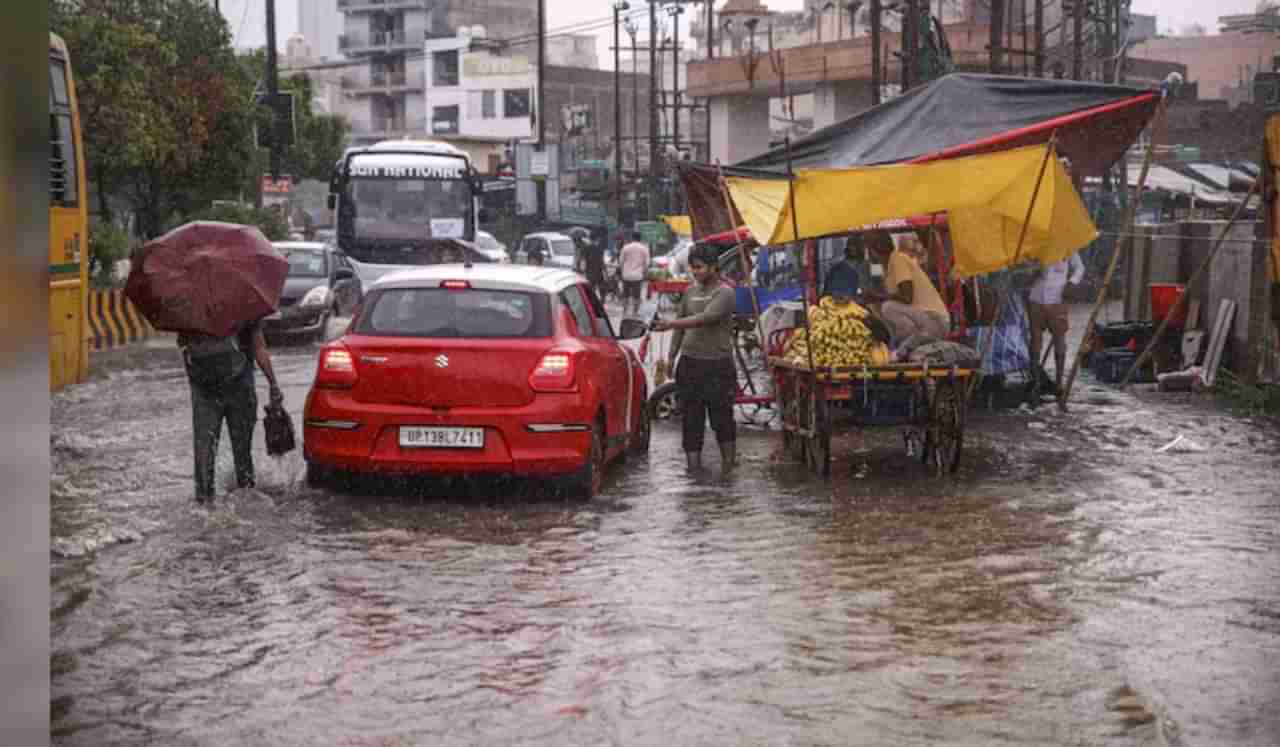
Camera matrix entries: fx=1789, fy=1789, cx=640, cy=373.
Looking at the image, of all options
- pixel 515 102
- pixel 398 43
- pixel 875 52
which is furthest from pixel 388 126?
pixel 875 52

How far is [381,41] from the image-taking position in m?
106

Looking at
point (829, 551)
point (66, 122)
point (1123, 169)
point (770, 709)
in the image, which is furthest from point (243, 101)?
point (770, 709)

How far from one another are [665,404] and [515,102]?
267 ft

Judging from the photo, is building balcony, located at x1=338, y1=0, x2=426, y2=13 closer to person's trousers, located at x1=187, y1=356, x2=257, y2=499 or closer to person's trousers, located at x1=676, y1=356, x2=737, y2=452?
person's trousers, located at x1=676, y1=356, x2=737, y2=452

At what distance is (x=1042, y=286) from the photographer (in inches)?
677

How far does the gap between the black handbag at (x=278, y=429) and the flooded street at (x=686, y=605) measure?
35cm

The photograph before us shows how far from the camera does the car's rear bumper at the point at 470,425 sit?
34.9 feet

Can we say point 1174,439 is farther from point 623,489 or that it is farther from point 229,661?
point 229,661

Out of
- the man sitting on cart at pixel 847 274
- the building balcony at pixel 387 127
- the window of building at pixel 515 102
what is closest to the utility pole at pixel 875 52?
the man sitting on cart at pixel 847 274

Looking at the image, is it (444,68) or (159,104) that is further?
(444,68)

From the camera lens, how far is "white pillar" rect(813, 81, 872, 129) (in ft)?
149

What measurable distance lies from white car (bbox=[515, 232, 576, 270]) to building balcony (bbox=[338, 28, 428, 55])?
5313cm

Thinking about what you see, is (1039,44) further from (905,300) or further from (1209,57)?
(1209,57)

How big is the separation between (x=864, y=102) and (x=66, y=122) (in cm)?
3172
